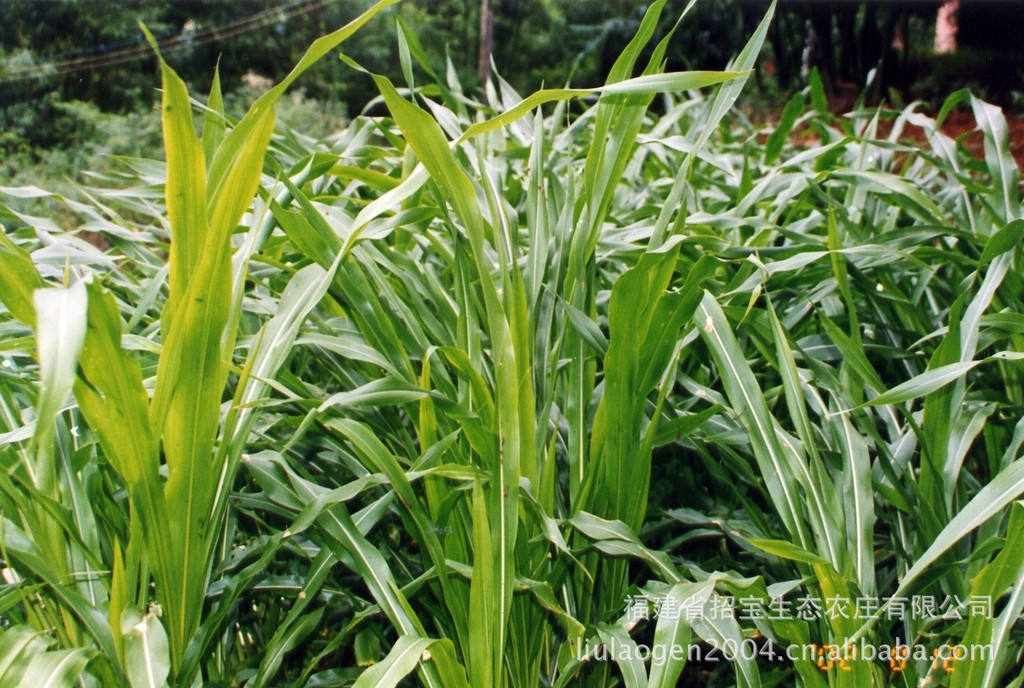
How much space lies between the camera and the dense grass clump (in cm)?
64

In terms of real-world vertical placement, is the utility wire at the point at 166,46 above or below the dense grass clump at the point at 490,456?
above

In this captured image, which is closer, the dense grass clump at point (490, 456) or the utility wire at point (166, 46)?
the dense grass clump at point (490, 456)

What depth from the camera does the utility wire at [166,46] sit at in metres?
6.84

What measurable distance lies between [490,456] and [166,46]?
314 inches

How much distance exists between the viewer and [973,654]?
68 centimetres

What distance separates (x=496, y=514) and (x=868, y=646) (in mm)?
360

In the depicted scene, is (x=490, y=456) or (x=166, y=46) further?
(x=166, y=46)

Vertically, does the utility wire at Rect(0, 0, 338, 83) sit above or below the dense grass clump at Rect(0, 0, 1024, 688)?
above

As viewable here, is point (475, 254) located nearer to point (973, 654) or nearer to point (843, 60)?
point (973, 654)

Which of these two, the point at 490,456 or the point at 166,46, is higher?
the point at 166,46

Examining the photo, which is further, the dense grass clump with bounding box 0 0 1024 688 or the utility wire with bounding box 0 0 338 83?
the utility wire with bounding box 0 0 338 83

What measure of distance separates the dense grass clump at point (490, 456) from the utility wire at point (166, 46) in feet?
23.0

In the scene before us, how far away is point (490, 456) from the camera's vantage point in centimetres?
71

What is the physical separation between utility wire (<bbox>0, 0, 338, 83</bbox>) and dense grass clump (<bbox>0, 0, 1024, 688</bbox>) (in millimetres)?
7012
